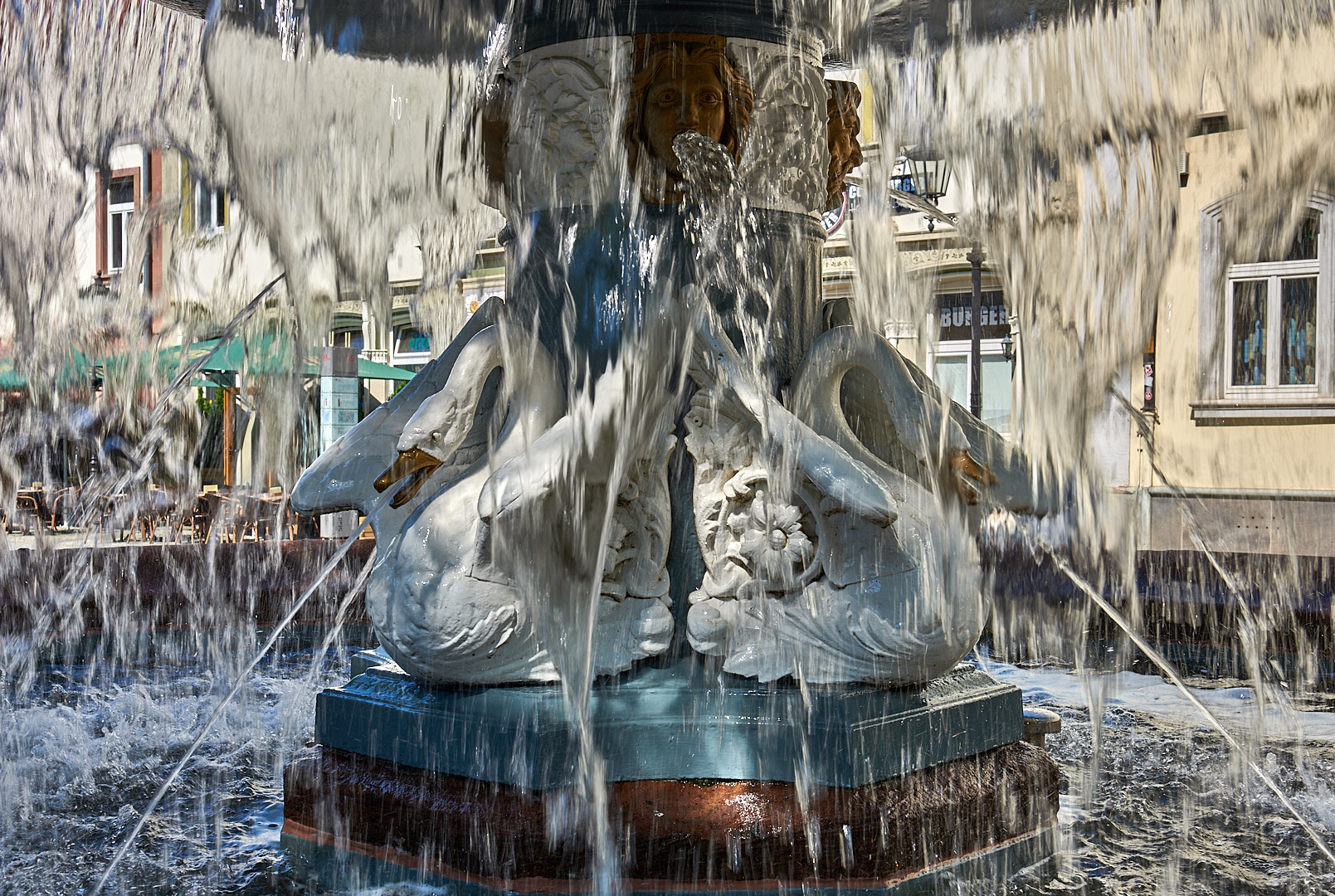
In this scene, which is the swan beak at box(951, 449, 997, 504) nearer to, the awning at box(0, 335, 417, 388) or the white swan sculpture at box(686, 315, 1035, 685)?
the white swan sculpture at box(686, 315, 1035, 685)

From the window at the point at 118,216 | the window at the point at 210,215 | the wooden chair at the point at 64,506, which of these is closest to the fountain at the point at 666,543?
the wooden chair at the point at 64,506

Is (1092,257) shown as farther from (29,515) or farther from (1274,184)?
(29,515)

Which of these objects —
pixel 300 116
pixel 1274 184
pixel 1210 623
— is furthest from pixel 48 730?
pixel 1210 623

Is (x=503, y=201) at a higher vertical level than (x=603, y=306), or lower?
higher

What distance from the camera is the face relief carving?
3.20 meters

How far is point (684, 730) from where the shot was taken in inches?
110

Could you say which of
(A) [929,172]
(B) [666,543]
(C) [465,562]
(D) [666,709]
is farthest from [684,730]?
(A) [929,172]

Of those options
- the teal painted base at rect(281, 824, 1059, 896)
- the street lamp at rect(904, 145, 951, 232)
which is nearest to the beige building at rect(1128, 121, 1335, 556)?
the street lamp at rect(904, 145, 951, 232)

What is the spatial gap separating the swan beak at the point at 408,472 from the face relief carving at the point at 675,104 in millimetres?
927

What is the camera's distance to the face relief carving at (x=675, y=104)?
10.5 feet

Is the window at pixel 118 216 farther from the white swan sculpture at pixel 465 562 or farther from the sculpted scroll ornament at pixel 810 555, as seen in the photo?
the sculpted scroll ornament at pixel 810 555

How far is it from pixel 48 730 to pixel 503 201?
2360mm

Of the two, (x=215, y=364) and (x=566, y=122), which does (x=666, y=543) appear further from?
(x=215, y=364)

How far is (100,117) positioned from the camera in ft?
27.8
